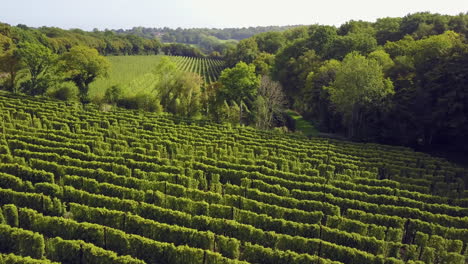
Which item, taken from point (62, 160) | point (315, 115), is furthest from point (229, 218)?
point (315, 115)

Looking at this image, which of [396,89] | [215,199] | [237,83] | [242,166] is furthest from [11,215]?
[396,89]

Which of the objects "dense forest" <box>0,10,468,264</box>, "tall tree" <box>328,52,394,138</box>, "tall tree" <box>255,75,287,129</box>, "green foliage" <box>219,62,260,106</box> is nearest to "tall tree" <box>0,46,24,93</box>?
"dense forest" <box>0,10,468,264</box>

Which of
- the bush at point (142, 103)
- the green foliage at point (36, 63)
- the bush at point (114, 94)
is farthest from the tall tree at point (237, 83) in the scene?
the green foliage at point (36, 63)

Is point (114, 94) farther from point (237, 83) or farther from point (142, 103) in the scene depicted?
point (237, 83)

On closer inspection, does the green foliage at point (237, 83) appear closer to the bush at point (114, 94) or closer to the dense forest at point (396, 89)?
the dense forest at point (396, 89)

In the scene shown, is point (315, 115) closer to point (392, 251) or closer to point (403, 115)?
point (403, 115)
